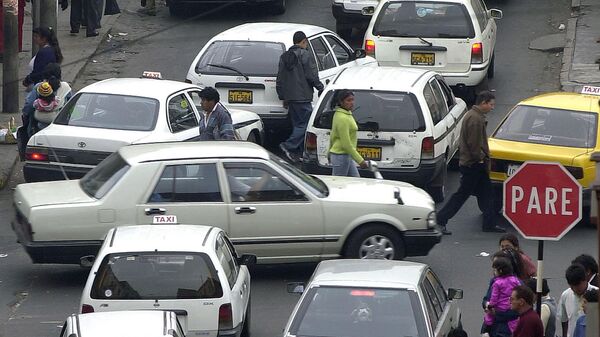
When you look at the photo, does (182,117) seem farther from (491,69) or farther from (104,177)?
(491,69)

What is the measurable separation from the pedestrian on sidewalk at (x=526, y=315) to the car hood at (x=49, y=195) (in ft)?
16.6

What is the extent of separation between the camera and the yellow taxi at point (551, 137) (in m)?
15.4

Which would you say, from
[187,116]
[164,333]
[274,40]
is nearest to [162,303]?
[164,333]

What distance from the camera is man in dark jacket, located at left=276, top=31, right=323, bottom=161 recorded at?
17.9m

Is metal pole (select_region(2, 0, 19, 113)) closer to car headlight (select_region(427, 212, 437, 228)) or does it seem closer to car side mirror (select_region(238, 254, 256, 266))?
car headlight (select_region(427, 212, 437, 228))

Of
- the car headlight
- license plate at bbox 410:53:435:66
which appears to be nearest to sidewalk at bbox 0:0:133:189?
license plate at bbox 410:53:435:66

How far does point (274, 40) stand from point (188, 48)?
583 cm

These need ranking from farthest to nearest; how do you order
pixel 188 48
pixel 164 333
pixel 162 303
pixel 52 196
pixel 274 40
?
pixel 188 48, pixel 274 40, pixel 52 196, pixel 162 303, pixel 164 333

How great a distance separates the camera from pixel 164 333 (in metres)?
9.06

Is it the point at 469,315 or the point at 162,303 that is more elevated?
the point at 162,303

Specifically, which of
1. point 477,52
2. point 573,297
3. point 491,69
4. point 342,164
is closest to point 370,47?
point 477,52

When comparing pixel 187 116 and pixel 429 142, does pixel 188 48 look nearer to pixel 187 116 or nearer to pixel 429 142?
pixel 187 116

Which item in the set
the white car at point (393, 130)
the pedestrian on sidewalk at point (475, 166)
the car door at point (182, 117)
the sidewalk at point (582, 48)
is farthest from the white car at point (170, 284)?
the sidewalk at point (582, 48)

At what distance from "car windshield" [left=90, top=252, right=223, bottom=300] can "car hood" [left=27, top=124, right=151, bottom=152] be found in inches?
186
